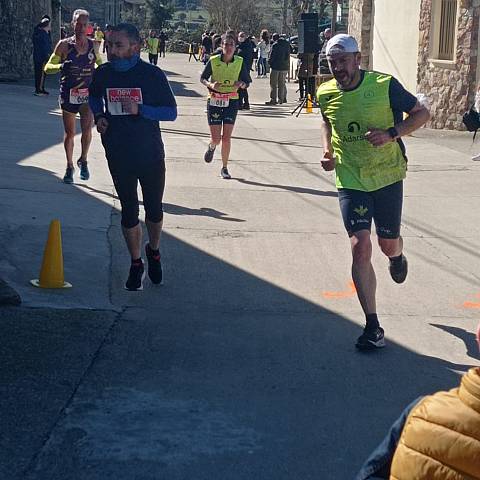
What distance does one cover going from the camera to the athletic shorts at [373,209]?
6.91m

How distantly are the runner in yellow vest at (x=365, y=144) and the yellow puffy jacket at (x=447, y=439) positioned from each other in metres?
3.91

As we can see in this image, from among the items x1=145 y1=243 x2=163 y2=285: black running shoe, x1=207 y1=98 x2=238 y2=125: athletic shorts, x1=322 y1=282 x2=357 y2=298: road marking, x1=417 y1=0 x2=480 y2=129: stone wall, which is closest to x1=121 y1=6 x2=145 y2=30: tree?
Result: x1=417 y1=0 x2=480 y2=129: stone wall

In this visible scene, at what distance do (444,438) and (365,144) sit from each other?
4.27 meters

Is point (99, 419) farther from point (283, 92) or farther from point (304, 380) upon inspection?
point (283, 92)

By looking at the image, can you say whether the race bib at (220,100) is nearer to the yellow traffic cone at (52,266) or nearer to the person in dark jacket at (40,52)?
the yellow traffic cone at (52,266)

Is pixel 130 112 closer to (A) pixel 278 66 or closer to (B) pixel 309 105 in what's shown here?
(B) pixel 309 105

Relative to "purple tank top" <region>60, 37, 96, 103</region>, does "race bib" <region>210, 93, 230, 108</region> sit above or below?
below

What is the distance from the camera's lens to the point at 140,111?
7.91m

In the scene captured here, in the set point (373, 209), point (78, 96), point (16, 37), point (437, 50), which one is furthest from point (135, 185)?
point (16, 37)

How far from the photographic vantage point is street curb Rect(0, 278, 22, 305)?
733 centimetres

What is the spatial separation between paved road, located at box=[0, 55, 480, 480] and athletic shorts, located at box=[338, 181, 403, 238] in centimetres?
74

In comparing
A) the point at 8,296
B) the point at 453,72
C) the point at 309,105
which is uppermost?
the point at 453,72

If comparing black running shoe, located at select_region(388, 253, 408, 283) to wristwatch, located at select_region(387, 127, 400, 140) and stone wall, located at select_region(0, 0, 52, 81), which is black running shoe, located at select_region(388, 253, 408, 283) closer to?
wristwatch, located at select_region(387, 127, 400, 140)

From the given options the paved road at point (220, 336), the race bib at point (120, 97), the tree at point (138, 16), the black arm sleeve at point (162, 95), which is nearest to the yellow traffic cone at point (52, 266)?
the paved road at point (220, 336)
